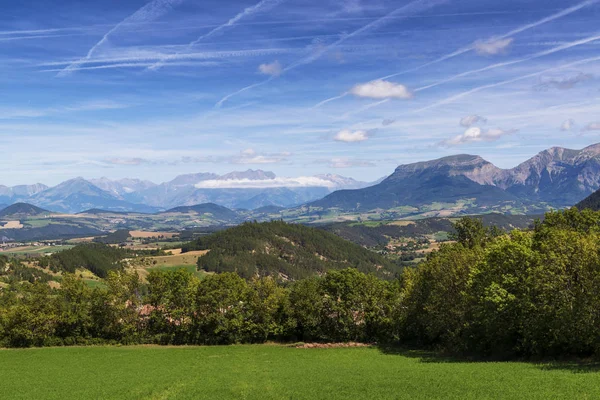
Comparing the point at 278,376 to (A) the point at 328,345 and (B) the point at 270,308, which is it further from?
(B) the point at 270,308

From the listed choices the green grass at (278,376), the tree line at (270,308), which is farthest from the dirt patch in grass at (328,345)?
the green grass at (278,376)

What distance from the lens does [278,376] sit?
55.2 meters

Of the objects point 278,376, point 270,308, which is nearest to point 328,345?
point 270,308

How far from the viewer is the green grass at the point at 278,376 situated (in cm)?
4191

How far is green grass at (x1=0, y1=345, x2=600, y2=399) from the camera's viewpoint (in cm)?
4191

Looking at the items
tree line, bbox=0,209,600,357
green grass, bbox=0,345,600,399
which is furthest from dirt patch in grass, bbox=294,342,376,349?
green grass, bbox=0,345,600,399

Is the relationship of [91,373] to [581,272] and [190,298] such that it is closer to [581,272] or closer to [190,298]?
[190,298]

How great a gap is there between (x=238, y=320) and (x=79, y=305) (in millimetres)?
31851

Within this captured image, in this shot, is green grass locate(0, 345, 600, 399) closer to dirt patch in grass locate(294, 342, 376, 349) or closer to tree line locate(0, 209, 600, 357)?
dirt patch in grass locate(294, 342, 376, 349)

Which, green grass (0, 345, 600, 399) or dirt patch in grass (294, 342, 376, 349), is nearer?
green grass (0, 345, 600, 399)

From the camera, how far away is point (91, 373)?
62719 millimetres

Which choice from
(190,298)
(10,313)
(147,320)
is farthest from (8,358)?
(190,298)

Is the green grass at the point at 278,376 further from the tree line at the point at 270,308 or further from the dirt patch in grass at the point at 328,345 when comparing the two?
the tree line at the point at 270,308

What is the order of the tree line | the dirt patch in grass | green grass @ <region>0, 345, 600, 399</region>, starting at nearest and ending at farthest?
green grass @ <region>0, 345, 600, 399</region>
the tree line
the dirt patch in grass
